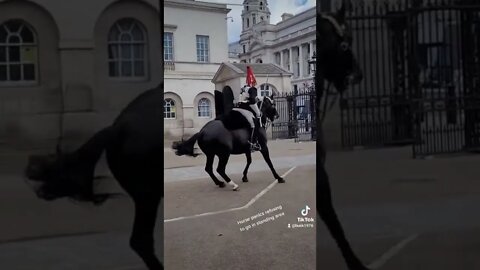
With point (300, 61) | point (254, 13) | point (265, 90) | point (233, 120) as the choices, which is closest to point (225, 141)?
point (233, 120)

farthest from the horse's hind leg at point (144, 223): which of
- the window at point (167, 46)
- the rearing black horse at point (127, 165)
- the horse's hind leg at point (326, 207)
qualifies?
the horse's hind leg at point (326, 207)

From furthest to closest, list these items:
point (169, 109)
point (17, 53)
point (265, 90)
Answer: point (265, 90)
point (169, 109)
point (17, 53)

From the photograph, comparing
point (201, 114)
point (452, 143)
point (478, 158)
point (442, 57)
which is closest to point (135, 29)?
point (201, 114)

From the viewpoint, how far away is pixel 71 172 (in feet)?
7.16

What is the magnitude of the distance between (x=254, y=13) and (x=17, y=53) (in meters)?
1.11

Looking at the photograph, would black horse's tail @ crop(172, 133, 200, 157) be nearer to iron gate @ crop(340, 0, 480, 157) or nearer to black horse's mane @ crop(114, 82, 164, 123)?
black horse's mane @ crop(114, 82, 164, 123)

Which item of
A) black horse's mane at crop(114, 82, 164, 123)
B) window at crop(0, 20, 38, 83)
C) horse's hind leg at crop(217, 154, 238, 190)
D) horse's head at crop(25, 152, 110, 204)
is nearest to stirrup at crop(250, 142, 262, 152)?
horse's hind leg at crop(217, 154, 238, 190)

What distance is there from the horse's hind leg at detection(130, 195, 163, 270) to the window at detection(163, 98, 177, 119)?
381 millimetres

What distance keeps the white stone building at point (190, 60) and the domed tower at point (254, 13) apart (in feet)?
0.33

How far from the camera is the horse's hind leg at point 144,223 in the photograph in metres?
2.23

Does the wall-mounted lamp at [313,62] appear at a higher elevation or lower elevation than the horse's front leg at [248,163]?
higher

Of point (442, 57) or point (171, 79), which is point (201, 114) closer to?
point (171, 79)

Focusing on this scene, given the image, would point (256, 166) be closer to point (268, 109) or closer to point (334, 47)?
point (268, 109)

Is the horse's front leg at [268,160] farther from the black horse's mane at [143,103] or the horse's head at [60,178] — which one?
the horse's head at [60,178]
